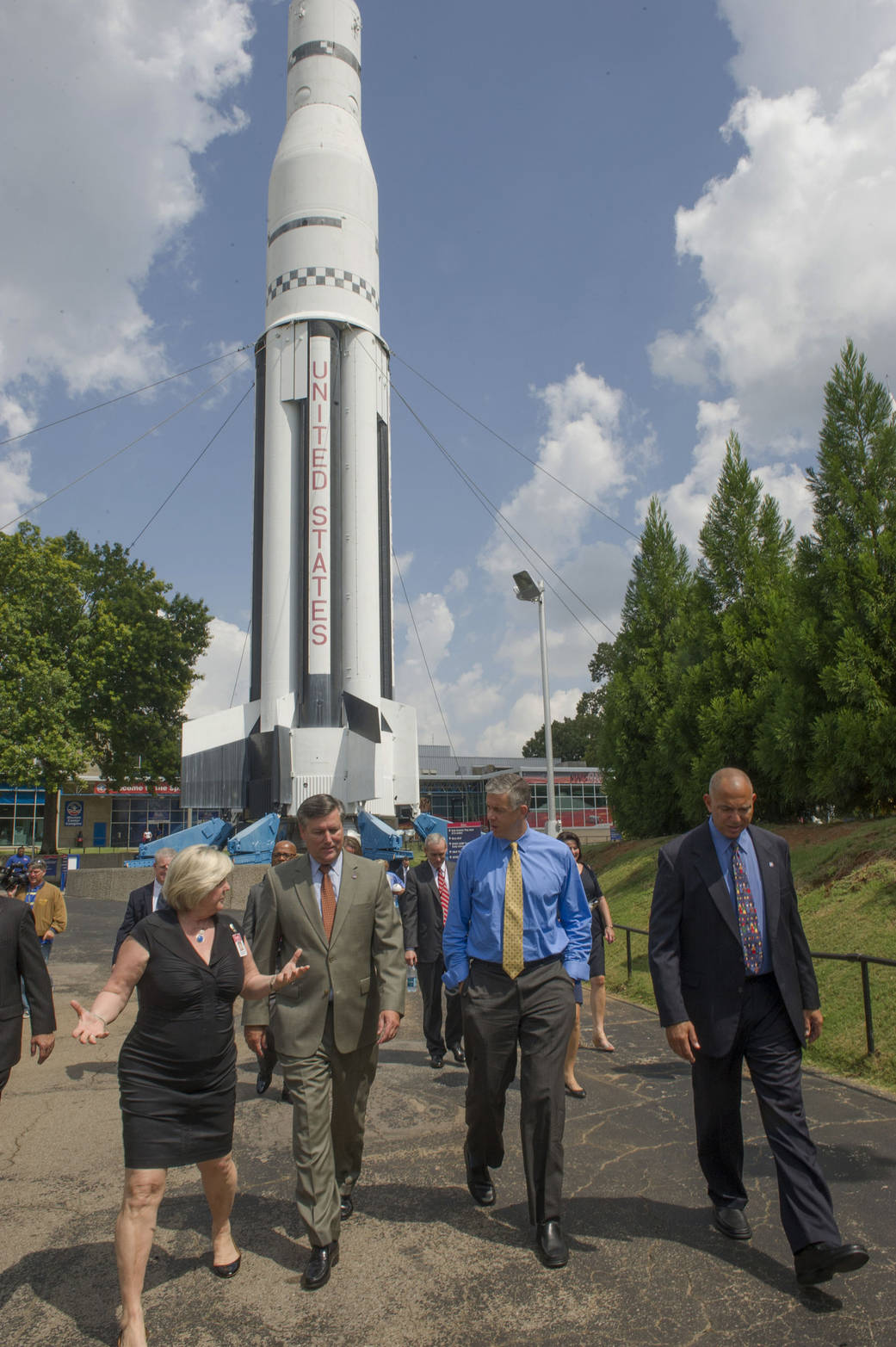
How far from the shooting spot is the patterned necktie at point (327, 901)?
371 centimetres

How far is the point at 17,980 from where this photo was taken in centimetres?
364

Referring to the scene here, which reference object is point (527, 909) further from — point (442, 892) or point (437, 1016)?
point (442, 892)

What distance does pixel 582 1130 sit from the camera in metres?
4.75

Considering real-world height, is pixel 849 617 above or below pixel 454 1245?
above


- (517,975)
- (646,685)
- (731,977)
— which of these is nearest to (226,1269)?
(517,975)

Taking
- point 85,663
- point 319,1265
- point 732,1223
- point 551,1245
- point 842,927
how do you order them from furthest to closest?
point 85,663 < point 842,927 < point 732,1223 < point 551,1245 < point 319,1265

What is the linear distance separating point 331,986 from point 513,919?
85 cm

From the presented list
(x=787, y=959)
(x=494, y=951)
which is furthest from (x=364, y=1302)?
(x=787, y=959)

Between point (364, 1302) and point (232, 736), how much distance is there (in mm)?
17762

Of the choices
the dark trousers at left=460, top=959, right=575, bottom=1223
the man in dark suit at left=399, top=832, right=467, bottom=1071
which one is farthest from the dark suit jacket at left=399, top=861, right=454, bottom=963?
the dark trousers at left=460, top=959, right=575, bottom=1223

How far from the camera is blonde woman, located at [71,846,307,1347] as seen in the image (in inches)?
111

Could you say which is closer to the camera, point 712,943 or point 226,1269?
point 226,1269

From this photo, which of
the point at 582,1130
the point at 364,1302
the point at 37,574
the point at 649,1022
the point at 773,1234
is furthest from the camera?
the point at 37,574

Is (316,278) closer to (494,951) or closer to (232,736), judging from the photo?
(232,736)
